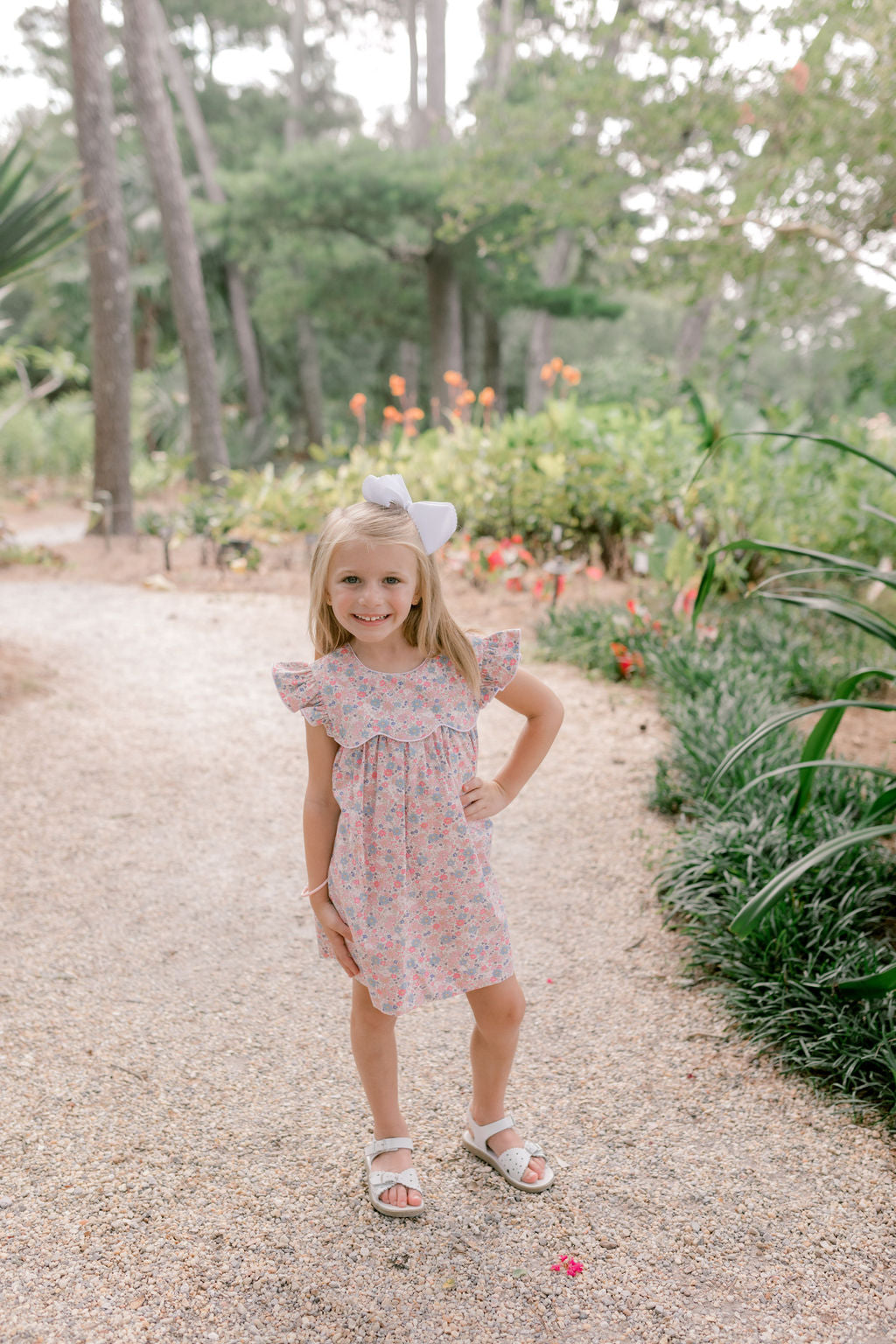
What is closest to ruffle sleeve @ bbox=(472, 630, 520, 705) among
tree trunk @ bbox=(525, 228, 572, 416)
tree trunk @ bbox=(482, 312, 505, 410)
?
tree trunk @ bbox=(525, 228, 572, 416)

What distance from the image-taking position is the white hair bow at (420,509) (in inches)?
51.6

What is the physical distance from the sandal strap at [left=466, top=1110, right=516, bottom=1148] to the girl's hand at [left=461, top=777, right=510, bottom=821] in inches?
23.4

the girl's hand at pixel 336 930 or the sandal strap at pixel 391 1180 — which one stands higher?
the girl's hand at pixel 336 930

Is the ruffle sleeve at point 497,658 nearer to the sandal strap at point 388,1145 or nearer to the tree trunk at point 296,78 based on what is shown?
the sandal strap at point 388,1145

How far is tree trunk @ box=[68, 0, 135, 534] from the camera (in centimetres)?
682

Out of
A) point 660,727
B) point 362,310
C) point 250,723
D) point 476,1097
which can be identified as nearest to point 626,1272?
point 476,1097

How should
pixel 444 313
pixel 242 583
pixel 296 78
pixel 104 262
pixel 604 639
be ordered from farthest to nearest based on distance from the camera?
1. pixel 296 78
2. pixel 444 313
3. pixel 104 262
4. pixel 242 583
5. pixel 604 639

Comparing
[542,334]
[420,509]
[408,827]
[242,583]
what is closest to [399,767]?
[408,827]

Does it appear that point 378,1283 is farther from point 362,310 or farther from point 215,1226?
point 362,310

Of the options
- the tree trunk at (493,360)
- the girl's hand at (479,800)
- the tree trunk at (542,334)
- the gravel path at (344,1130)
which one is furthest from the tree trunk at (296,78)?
the girl's hand at (479,800)

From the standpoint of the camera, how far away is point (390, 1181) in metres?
1.47

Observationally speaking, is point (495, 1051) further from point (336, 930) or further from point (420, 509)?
A: point (420, 509)

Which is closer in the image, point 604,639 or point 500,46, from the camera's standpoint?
point 604,639

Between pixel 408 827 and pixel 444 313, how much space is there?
11.3m
